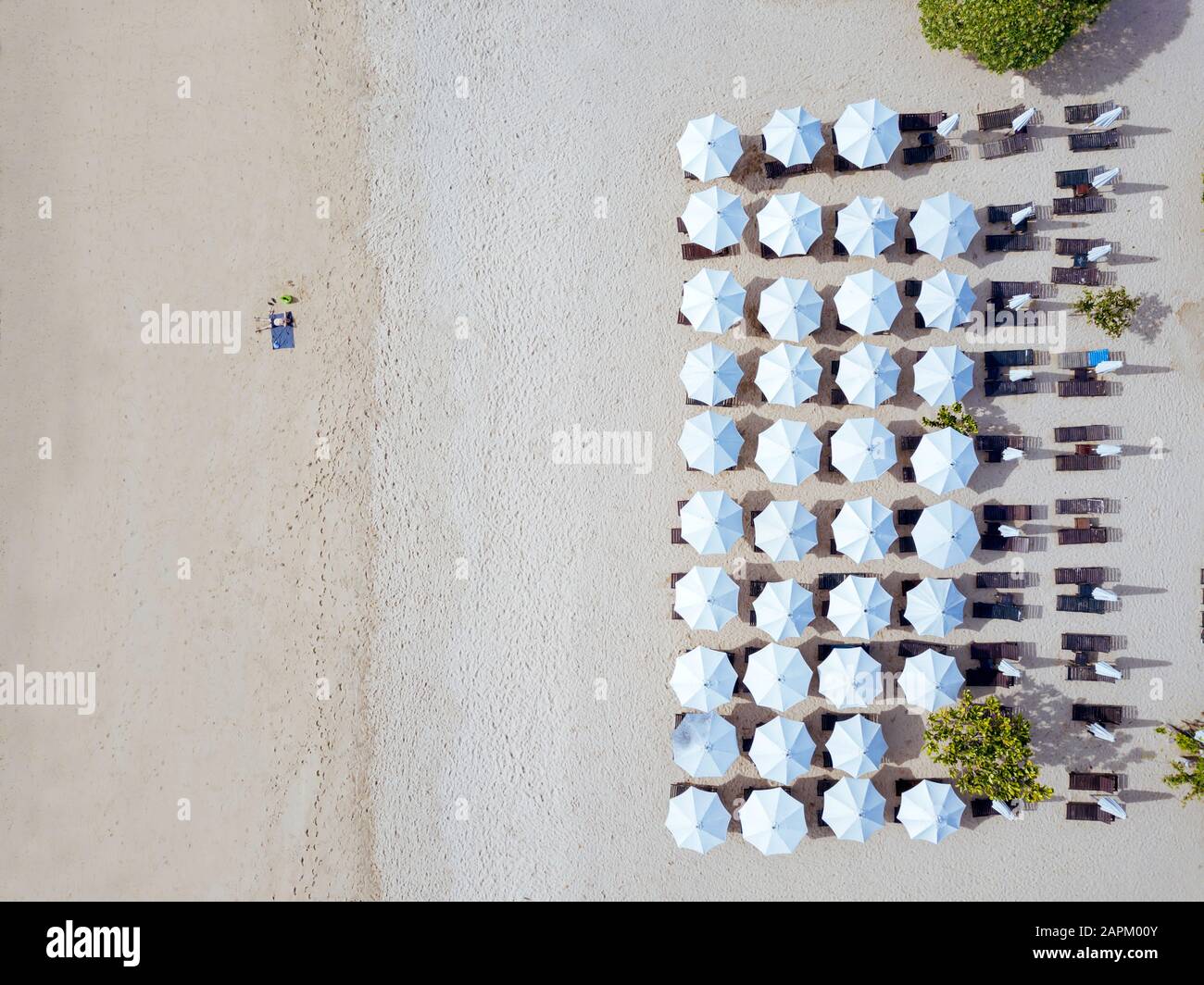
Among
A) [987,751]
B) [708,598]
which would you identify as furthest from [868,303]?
[987,751]

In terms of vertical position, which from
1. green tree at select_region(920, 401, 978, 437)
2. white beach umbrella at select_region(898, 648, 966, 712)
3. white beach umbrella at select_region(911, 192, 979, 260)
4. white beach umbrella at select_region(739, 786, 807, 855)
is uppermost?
white beach umbrella at select_region(911, 192, 979, 260)

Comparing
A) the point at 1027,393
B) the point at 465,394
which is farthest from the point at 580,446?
the point at 1027,393

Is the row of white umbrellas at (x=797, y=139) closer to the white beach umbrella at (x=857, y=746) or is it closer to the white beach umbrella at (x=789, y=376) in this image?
the white beach umbrella at (x=789, y=376)

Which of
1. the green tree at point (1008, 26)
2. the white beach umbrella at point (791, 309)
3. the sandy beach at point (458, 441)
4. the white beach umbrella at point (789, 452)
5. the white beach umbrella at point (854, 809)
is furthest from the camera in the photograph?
the sandy beach at point (458, 441)

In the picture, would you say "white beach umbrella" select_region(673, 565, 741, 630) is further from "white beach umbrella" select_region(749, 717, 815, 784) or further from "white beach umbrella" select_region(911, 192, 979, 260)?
"white beach umbrella" select_region(911, 192, 979, 260)

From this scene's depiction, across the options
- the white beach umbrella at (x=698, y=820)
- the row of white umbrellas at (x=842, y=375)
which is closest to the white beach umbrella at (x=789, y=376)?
the row of white umbrellas at (x=842, y=375)

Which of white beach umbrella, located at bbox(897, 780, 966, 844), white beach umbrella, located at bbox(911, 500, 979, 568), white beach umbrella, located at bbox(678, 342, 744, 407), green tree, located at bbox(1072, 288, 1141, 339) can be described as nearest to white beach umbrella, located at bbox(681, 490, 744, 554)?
white beach umbrella, located at bbox(678, 342, 744, 407)
